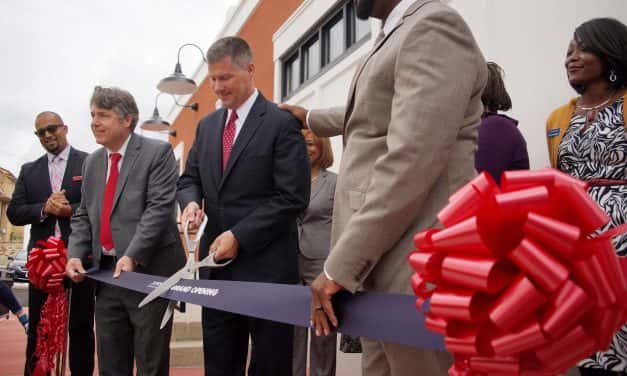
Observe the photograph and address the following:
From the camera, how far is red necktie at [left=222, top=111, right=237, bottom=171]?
7.66ft

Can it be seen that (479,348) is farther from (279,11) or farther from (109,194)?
(279,11)

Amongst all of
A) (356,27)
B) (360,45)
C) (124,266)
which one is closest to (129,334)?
(124,266)

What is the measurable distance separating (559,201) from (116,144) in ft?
9.13

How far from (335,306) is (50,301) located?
2.60m

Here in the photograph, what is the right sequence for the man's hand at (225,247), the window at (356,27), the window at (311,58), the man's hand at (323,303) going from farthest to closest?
the window at (311,58), the window at (356,27), the man's hand at (225,247), the man's hand at (323,303)

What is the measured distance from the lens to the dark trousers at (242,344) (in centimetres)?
211

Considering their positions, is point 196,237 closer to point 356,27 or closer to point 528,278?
point 528,278

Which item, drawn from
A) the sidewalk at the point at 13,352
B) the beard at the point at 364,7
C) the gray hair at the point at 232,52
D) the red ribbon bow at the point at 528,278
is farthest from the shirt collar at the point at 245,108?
the sidewalk at the point at 13,352

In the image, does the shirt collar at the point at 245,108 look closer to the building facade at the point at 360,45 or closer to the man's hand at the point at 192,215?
the man's hand at the point at 192,215

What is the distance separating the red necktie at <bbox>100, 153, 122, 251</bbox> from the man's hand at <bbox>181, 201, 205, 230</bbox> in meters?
0.95

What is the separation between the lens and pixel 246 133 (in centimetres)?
230

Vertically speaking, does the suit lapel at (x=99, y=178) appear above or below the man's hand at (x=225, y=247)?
above

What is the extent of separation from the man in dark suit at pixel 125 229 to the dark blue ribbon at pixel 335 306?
531 millimetres

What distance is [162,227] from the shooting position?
9.29 feet
